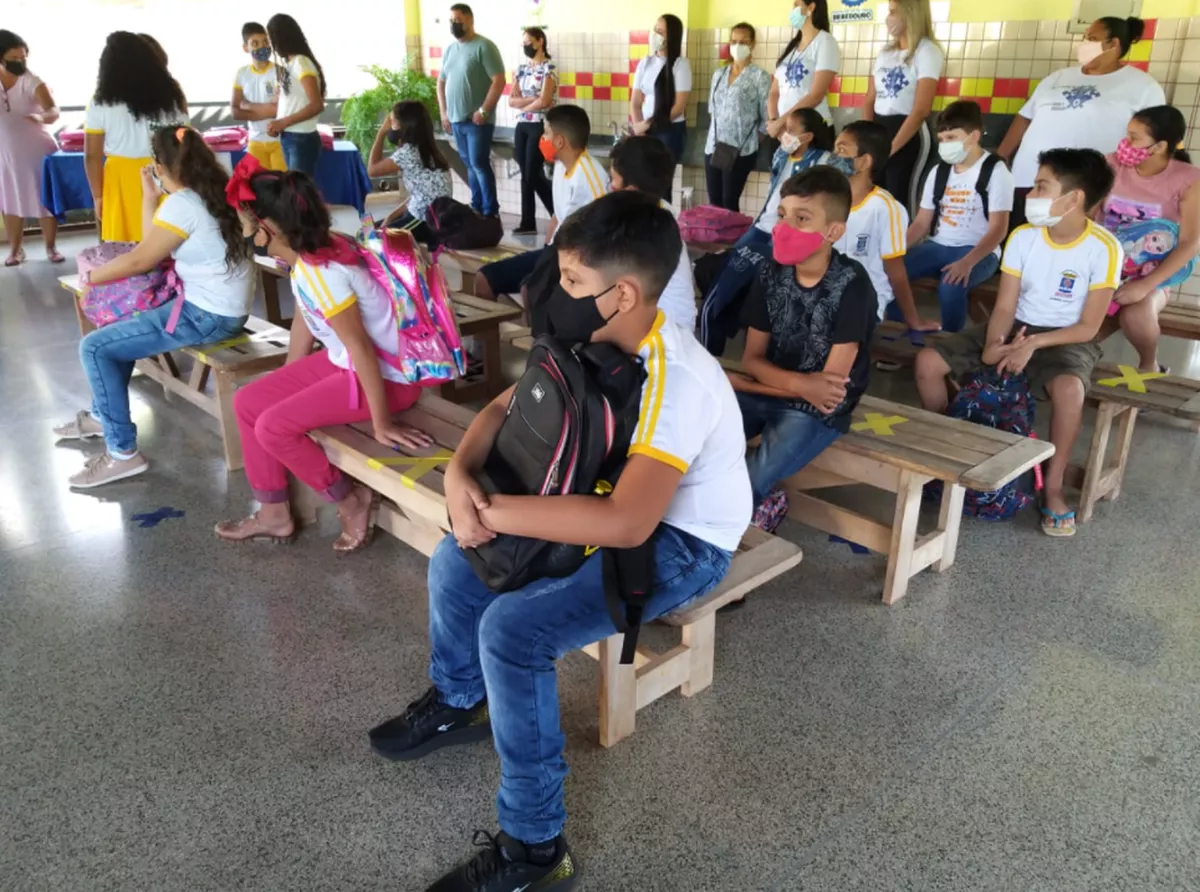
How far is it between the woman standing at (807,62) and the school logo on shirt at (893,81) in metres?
0.40

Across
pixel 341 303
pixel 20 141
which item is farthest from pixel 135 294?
pixel 20 141

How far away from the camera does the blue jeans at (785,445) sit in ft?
8.43

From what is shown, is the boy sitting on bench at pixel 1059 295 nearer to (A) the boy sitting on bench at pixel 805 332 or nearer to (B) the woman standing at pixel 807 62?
(A) the boy sitting on bench at pixel 805 332

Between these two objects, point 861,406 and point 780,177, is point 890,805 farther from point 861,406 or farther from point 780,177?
point 780,177

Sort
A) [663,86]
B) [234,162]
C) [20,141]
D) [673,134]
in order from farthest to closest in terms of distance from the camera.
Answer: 1. [234,162]
2. [673,134]
3. [663,86]
4. [20,141]

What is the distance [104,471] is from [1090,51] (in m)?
4.43

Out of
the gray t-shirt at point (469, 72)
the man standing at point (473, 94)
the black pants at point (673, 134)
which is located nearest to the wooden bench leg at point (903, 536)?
the black pants at point (673, 134)

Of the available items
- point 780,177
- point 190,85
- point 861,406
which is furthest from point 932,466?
point 190,85

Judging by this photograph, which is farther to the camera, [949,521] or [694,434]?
[949,521]

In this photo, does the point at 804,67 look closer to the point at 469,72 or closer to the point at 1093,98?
the point at 1093,98

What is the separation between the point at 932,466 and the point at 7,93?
6578 millimetres

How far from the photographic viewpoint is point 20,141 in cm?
646

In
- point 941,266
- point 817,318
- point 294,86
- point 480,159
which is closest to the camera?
point 817,318

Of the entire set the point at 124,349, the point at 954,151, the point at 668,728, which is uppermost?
the point at 954,151
